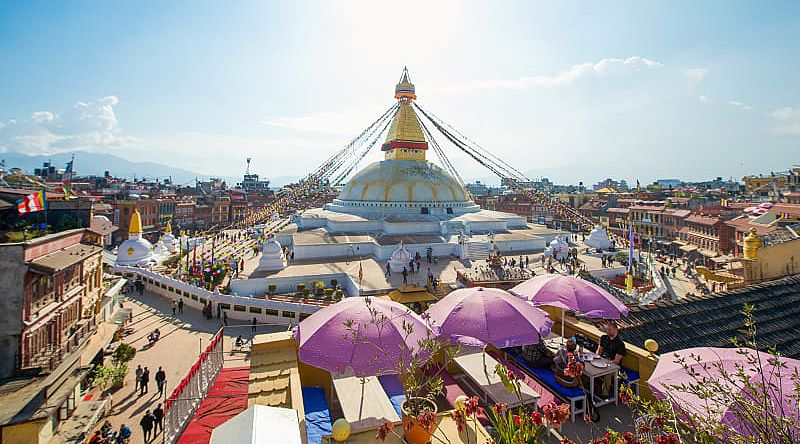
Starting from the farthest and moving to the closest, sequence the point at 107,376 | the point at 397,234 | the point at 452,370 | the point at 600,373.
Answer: the point at 397,234
the point at 107,376
the point at 452,370
the point at 600,373

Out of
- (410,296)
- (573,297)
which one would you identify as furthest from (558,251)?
(573,297)

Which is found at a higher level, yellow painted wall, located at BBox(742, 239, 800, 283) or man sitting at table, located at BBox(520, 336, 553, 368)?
yellow painted wall, located at BBox(742, 239, 800, 283)

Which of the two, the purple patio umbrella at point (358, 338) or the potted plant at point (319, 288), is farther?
the potted plant at point (319, 288)

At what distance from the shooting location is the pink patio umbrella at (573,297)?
6.86m

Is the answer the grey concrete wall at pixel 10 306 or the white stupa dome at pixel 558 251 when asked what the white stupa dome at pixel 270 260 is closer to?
the grey concrete wall at pixel 10 306

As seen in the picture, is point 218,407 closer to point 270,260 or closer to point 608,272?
point 270,260

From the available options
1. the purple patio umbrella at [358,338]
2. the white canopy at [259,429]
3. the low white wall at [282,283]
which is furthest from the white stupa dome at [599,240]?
the white canopy at [259,429]

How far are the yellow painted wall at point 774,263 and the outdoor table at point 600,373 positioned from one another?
7.13 metres

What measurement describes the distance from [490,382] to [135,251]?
26101 millimetres

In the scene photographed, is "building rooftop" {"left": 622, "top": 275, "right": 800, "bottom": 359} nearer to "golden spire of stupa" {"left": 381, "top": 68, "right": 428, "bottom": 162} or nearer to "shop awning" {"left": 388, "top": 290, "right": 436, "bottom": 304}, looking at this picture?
"shop awning" {"left": 388, "top": 290, "right": 436, "bottom": 304}

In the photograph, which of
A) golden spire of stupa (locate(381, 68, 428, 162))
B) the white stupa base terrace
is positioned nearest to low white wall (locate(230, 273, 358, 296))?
the white stupa base terrace

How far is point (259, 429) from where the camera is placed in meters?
3.24

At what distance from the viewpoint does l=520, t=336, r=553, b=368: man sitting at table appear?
6016mm

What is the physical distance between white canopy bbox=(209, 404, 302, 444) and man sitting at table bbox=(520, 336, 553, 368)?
13.3ft
